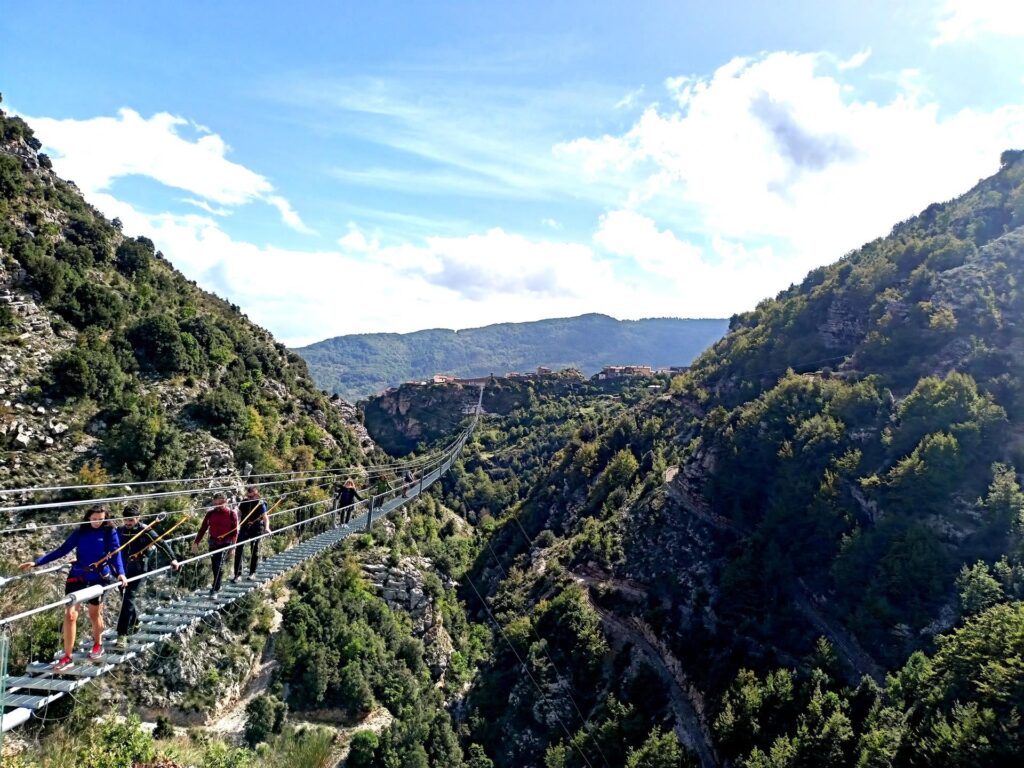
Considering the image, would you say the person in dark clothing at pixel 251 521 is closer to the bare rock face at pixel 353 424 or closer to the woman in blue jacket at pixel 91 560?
the woman in blue jacket at pixel 91 560

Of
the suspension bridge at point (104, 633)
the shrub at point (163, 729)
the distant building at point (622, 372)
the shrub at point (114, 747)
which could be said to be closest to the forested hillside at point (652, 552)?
the shrub at point (114, 747)

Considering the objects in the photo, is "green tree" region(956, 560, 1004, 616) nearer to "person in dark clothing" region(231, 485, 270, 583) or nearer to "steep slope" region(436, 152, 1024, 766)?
"steep slope" region(436, 152, 1024, 766)

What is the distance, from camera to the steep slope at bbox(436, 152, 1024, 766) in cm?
1598

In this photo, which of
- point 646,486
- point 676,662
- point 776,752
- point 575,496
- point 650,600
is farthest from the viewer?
point 575,496

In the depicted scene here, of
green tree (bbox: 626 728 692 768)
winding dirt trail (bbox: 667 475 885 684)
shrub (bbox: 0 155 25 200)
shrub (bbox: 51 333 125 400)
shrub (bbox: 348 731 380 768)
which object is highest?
shrub (bbox: 0 155 25 200)

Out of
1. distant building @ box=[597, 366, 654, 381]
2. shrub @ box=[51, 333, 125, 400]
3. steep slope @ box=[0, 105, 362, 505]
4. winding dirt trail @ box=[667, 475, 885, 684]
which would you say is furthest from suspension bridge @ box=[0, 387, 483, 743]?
distant building @ box=[597, 366, 654, 381]

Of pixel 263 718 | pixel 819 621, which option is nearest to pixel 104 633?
pixel 263 718

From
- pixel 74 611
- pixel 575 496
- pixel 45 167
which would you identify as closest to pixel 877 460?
pixel 575 496

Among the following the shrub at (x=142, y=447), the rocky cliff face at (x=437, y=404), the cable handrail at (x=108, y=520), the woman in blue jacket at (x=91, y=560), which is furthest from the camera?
the rocky cliff face at (x=437, y=404)

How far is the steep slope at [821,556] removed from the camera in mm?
15984

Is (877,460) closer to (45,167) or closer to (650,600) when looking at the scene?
(650,600)

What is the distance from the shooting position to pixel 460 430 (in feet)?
208

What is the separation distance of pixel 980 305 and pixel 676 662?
66.2 ft

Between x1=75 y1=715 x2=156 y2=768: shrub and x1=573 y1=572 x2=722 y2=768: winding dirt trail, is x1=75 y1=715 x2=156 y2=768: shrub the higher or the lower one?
the higher one
